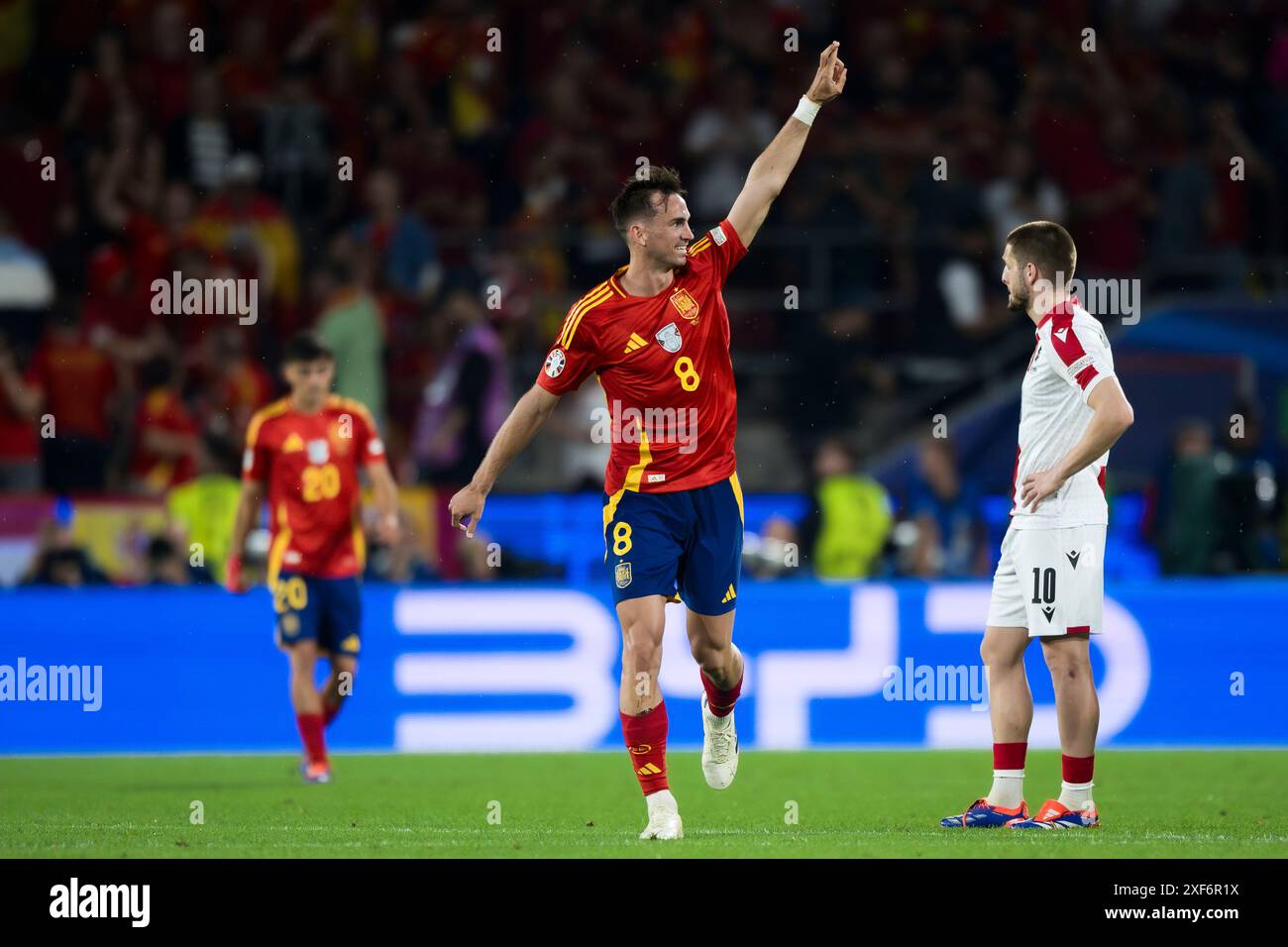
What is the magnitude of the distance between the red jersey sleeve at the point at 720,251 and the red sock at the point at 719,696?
5.62ft

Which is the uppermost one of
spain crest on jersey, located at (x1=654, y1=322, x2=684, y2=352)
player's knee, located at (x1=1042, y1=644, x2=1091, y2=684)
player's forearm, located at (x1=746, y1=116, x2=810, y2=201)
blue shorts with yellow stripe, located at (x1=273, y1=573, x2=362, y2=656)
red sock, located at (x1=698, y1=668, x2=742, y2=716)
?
player's forearm, located at (x1=746, y1=116, x2=810, y2=201)

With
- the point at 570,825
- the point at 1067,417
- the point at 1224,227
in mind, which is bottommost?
the point at 570,825

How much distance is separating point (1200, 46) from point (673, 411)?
12499mm

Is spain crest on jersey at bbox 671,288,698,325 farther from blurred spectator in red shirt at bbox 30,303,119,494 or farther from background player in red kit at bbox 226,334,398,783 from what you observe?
blurred spectator in red shirt at bbox 30,303,119,494

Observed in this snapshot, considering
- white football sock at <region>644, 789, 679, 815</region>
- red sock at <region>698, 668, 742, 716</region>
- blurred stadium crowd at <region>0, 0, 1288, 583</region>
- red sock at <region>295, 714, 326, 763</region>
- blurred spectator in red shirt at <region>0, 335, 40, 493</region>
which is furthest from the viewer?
blurred stadium crowd at <region>0, 0, 1288, 583</region>

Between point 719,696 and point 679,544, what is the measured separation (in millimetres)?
932

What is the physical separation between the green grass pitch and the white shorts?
840 mm

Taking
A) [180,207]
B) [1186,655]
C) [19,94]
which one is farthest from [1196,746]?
[19,94]

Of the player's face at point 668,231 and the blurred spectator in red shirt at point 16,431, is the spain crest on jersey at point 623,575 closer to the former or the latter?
the player's face at point 668,231

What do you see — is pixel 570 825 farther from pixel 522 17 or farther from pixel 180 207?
pixel 522 17

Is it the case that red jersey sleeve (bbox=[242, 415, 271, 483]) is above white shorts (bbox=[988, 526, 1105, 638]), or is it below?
above

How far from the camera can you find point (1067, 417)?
26.7ft

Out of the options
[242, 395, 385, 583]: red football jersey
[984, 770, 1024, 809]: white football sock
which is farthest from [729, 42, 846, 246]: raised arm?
[242, 395, 385, 583]: red football jersey

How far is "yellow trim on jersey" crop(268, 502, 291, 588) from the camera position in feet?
36.8
